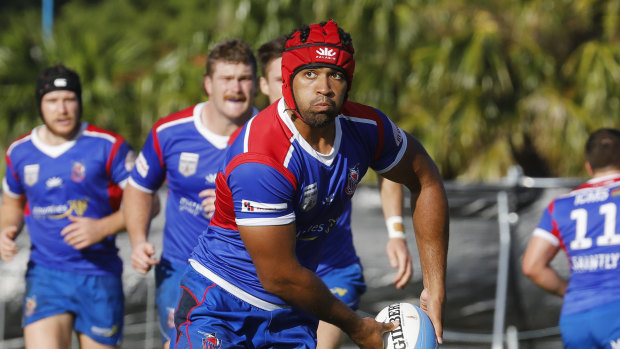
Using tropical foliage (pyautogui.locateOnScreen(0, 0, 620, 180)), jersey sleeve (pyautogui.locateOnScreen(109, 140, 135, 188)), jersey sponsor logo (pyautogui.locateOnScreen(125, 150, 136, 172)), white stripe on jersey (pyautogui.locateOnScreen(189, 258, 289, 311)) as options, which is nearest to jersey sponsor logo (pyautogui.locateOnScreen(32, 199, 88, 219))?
jersey sleeve (pyautogui.locateOnScreen(109, 140, 135, 188))

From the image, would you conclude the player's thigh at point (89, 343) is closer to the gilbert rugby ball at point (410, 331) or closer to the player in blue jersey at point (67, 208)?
the player in blue jersey at point (67, 208)

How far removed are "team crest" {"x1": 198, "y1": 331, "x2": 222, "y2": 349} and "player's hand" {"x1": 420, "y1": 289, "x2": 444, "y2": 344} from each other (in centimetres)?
92

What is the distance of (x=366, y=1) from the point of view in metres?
13.0

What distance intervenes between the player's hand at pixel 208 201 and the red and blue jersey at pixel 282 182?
3.86ft

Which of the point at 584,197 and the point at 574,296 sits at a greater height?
the point at 584,197

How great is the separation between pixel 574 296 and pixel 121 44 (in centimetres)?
940

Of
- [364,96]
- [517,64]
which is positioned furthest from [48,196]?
[517,64]

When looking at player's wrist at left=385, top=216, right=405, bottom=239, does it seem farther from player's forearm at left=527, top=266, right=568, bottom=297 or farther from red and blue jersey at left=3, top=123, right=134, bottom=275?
red and blue jersey at left=3, top=123, right=134, bottom=275

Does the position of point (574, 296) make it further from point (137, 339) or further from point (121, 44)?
point (121, 44)

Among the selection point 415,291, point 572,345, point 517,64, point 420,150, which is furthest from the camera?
point 517,64

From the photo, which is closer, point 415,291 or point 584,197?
point 584,197

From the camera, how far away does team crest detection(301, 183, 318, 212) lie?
3365mm

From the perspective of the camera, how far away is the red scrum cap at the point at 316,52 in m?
3.25

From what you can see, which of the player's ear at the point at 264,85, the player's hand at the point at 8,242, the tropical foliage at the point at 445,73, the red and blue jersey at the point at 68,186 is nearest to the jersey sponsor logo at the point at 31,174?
the red and blue jersey at the point at 68,186
